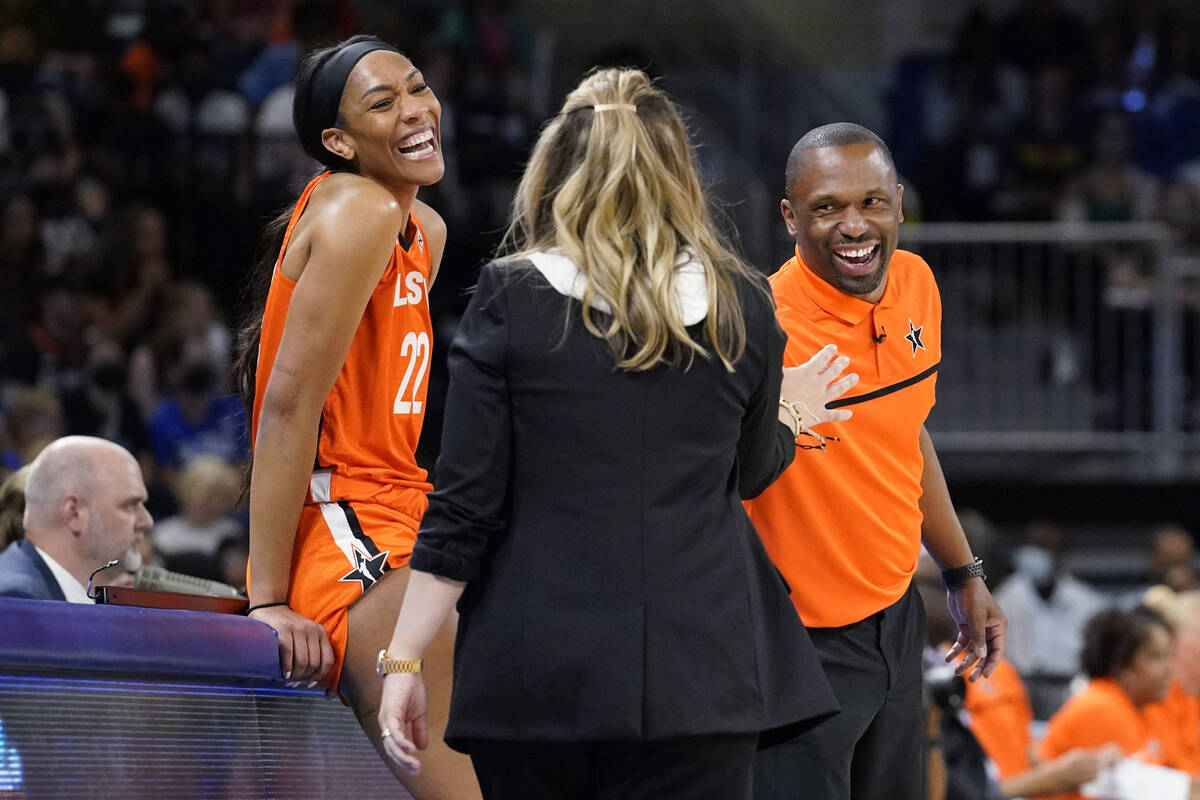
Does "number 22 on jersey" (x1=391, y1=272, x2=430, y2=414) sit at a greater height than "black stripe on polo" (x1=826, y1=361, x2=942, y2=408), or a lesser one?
greater

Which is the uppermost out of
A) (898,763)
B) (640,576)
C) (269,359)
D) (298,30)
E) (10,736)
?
(298,30)

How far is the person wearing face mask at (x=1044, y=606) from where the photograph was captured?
8.91 m

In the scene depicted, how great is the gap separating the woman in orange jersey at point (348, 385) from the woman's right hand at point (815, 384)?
0.69 metres

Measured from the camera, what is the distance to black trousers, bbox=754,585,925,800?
3080 millimetres

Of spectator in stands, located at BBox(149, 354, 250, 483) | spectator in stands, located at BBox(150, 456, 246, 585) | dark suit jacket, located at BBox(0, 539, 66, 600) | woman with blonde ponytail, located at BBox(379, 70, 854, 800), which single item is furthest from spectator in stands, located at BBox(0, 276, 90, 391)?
woman with blonde ponytail, located at BBox(379, 70, 854, 800)

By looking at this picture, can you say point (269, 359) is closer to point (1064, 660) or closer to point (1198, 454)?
point (1064, 660)

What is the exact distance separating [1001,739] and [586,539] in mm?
4435

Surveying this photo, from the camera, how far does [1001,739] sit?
6.35 meters

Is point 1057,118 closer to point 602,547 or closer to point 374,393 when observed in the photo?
point 374,393

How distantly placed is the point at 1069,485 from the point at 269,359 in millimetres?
7729

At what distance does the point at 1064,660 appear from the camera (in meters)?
9.39

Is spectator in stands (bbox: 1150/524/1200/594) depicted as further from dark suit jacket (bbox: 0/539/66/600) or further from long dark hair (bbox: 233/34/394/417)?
long dark hair (bbox: 233/34/394/417)

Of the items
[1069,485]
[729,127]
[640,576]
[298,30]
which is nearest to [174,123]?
[298,30]

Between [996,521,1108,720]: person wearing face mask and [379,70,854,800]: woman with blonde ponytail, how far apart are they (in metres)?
6.65
